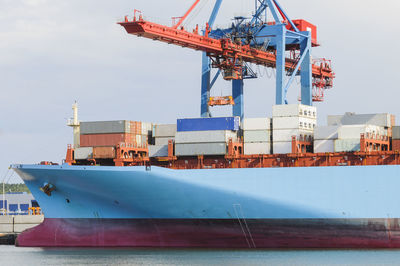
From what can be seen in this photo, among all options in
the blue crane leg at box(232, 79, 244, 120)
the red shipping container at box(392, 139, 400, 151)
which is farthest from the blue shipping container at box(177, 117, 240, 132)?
the red shipping container at box(392, 139, 400, 151)

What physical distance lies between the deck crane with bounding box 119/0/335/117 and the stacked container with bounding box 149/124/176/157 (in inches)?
200

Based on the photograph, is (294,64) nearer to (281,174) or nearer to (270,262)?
(281,174)

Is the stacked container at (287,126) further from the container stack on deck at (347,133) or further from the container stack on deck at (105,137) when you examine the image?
the container stack on deck at (105,137)

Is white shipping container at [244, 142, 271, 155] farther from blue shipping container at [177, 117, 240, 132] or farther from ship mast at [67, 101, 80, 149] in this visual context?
ship mast at [67, 101, 80, 149]

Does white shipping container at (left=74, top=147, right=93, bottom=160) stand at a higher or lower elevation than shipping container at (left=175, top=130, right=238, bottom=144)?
lower

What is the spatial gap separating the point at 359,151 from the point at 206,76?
1382 cm

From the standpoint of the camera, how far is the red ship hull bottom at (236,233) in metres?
45.3

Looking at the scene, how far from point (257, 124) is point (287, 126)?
1.86 m

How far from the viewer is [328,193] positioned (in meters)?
46.0

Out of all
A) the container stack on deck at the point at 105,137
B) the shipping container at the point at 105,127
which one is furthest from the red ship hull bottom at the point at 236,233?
the shipping container at the point at 105,127

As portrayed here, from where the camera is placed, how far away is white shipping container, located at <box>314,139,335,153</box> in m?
47.4

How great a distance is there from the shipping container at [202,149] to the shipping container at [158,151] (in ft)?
5.03

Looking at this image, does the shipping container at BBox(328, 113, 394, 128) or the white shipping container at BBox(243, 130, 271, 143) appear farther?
the shipping container at BBox(328, 113, 394, 128)

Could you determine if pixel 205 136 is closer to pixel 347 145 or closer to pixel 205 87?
pixel 205 87
